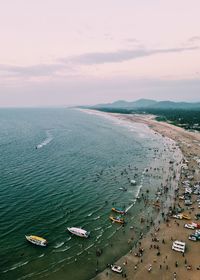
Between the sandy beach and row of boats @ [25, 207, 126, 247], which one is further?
row of boats @ [25, 207, 126, 247]

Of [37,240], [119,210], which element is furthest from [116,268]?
[119,210]

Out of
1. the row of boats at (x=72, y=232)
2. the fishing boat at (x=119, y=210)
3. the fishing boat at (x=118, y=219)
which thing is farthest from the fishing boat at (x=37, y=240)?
the fishing boat at (x=119, y=210)

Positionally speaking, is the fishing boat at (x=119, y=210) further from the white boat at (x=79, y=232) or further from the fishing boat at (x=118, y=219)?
the white boat at (x=79, y=232)

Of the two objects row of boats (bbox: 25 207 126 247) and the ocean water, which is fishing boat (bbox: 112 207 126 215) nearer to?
the ocean water

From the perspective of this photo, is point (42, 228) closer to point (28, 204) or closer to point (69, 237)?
point (69, 237)

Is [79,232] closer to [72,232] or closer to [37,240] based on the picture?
[72,232]

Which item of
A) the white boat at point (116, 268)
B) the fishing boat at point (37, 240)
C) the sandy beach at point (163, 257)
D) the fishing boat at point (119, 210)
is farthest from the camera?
→ the fishing boat at point (119, 210)

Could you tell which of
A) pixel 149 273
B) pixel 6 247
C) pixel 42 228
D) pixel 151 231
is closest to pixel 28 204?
pixel 42 228

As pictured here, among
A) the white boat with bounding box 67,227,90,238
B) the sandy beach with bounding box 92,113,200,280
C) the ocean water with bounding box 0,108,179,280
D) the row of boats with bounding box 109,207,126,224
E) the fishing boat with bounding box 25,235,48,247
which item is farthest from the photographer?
the row of boats with bounding box 109,207,126,224

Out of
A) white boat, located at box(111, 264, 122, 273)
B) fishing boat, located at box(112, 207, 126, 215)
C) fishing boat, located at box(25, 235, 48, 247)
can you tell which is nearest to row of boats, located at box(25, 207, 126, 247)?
fishing boat, located at box(25, 235, 48, 247)
